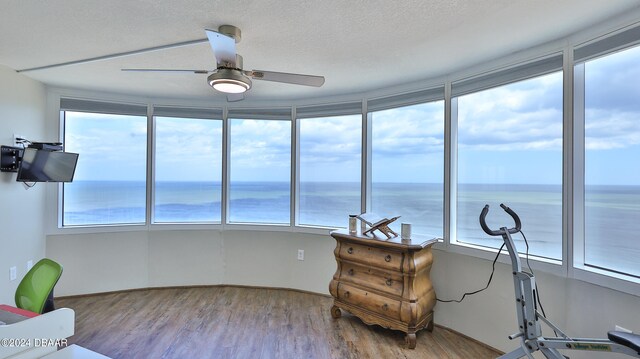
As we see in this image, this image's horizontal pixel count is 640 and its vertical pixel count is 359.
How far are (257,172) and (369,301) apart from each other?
216 cm

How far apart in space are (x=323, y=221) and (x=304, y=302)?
3.20 feet

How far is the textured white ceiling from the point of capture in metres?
1.77

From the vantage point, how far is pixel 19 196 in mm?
3000

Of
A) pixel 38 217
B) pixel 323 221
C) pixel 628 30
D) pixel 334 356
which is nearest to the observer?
pixel 628 30

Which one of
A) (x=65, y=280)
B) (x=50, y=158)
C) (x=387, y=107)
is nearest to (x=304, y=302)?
(x=387, y=107)

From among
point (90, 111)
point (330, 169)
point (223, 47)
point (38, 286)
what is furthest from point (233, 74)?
point (90, 111)

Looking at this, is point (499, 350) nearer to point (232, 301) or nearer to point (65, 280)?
point (232, 301)

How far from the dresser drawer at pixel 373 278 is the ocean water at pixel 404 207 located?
2.24 ft

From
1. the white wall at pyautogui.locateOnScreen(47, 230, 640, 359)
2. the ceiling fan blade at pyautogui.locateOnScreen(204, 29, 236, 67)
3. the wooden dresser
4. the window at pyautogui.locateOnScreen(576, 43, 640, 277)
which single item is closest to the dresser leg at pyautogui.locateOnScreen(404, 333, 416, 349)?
the wooden dresser

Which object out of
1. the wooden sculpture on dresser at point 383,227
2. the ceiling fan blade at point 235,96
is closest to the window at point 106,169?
the ceiling fan blade at point 235,96

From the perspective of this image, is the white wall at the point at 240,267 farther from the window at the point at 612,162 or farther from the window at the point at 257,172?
the window at the point at 612,162

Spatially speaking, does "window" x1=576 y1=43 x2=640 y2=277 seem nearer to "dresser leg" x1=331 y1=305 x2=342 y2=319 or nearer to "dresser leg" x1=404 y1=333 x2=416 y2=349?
"dresser leg" x1=404 y1=333 x2=416 y2=349

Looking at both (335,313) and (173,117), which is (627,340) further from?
(173,117)

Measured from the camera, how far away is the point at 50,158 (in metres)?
3.01
